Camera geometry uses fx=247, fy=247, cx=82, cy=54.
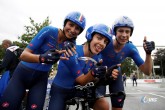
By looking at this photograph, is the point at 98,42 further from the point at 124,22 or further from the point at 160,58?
the point at 160,58

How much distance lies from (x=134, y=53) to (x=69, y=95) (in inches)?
61.1

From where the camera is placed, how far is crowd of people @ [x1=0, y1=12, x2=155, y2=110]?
10.9 feet

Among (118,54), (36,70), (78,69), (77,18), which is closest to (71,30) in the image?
(77,18)

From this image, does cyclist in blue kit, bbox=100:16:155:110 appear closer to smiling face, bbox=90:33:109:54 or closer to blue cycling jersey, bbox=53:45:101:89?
blue cycling jersey, bbox=53:45:101:89

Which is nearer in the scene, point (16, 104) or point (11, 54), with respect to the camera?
point (16, 104)

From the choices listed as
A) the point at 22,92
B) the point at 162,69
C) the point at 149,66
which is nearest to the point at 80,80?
the point at 22,92

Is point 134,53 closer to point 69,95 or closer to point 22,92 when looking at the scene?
point 69,95

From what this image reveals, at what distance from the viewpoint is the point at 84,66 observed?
11.6 ft

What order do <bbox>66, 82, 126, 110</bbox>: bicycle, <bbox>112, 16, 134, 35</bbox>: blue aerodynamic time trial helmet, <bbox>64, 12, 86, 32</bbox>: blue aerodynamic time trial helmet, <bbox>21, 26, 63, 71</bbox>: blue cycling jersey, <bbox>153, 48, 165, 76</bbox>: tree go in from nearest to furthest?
<bbox>66, 82, 126, 110</bbox>: bicycle
<bbox>64, 12, 86, 32</bbox>: blue aerodynamic time trial helmet
<bbox>21, 26, 63, 71</bbox>: blue cycling jersey
<bbox>112, 16, 134, 35</bbox>: blue aerodynamic time trial helmet
<bbox>153, 48, 165, 76</bbox>: tree

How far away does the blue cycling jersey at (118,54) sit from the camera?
437 cm

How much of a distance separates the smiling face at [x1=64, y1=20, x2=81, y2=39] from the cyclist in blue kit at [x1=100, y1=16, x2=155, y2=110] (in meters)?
0.75

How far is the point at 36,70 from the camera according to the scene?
13.2 feet

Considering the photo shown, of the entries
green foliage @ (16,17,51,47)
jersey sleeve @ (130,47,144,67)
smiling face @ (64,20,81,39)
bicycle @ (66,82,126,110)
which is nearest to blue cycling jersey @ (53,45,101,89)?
smiling face @ (64,20,81,39)

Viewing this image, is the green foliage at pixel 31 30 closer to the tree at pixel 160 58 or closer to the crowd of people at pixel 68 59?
the crowd of people at pixel 68 59
